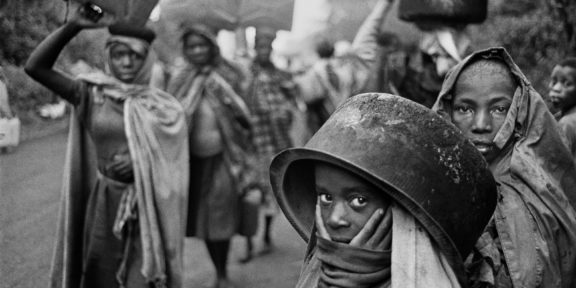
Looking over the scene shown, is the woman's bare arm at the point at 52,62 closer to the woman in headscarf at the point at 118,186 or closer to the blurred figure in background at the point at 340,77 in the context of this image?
the woman in headscarf at the point at 118,186

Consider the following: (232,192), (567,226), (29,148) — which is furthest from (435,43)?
(29,148)

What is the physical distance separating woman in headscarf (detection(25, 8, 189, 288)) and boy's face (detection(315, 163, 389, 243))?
9.32ft

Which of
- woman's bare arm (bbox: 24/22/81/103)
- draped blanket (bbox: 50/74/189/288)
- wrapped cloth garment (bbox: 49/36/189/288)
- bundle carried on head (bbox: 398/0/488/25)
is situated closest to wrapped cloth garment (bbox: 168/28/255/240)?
draped blanket (bbox: 50/74/189/288)

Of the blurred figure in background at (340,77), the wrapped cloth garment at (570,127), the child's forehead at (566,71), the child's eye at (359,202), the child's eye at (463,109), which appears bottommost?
the blurred figure in background at (340,77)

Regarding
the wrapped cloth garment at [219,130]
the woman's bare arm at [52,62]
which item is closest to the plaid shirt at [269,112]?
the wrapped cloth garment at [219,130]

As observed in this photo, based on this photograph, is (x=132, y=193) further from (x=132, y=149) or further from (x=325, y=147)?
(x=325, y=147)

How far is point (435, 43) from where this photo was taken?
6.66m

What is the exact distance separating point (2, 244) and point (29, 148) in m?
3.29

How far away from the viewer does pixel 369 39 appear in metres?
8.06

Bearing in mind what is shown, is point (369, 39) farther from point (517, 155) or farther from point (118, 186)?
point (517, 155)

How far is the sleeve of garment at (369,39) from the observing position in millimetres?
7910

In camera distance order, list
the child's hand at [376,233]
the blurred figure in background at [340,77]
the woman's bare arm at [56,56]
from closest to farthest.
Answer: the child's hand at [376,233]
the woman's bare arm at [56,56]
the blurred figure in background at [340,77]

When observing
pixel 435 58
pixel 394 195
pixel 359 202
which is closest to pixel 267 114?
pixel 435 58

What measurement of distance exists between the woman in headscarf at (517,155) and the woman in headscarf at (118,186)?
2.60 m
